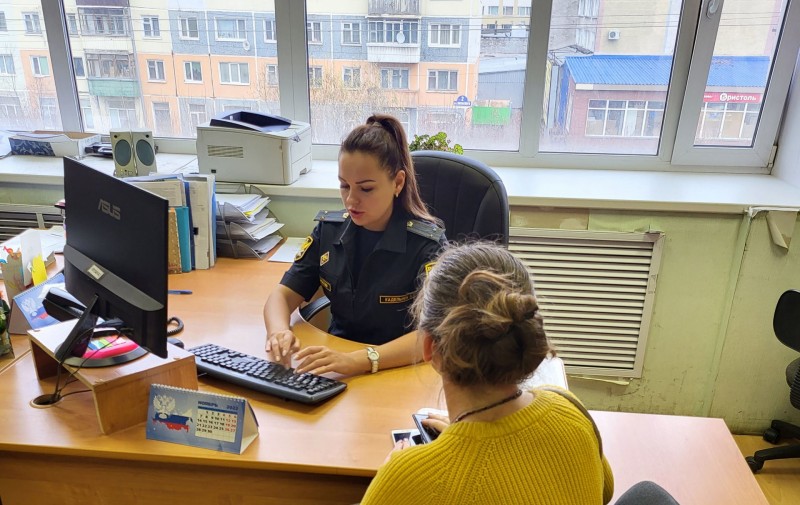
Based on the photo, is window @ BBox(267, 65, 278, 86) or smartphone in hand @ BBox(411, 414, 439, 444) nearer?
smartphone in hand @ BBox(411, 414, 439, 444)

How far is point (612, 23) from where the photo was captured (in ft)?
7.72

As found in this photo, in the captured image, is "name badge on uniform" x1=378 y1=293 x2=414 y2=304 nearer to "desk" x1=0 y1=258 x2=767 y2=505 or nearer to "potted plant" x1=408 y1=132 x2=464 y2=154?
"desk" x1=0 y1=258 x2=767 y2=505

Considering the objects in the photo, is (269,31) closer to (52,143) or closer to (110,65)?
(110,65)

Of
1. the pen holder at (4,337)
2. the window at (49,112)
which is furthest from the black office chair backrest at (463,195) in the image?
the window at (49,112)

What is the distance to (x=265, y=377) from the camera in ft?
4.09

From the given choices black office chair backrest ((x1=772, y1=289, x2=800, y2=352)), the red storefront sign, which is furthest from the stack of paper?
the red storefront sign

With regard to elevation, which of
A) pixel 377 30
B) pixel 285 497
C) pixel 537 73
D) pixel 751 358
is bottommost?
pixel 751 358

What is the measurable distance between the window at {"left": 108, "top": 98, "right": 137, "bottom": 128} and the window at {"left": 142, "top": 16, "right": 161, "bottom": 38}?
0.31 m

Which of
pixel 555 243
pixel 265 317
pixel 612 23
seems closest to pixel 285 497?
pixel 265 317

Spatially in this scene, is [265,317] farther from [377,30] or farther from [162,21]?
[162,21]

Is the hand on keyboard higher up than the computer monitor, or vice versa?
the computer monitor

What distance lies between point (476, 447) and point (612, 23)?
212cm

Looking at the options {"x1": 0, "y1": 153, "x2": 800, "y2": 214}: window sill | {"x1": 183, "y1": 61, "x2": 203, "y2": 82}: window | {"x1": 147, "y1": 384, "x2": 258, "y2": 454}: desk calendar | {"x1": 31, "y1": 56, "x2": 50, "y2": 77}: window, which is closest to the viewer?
{"x1": 147, "y1": 384, "x2": 258, "y2": 454}: desk calendar

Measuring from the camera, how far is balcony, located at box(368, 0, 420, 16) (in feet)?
7.85
